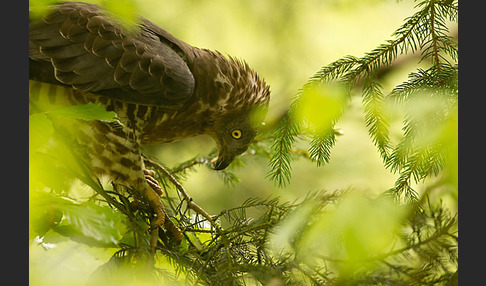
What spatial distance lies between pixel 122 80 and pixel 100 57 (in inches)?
4.8

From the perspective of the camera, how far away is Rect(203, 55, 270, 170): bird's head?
7.58 feet

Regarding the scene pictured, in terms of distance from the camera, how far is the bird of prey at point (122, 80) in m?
1.83

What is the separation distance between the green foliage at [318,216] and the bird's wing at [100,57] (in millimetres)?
382

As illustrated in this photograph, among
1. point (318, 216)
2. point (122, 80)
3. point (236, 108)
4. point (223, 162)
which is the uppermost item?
point (236, 108)

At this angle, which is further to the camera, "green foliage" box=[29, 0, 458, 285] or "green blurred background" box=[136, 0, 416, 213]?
Answer: "green blurred background" box=[136, 0, 416, 213]

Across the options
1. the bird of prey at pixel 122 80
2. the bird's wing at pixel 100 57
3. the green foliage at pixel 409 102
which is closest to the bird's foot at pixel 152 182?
the bird of prey at pixel 122 80

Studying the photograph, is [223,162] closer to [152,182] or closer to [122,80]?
[152,182]

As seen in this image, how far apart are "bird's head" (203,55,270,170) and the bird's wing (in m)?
0.33

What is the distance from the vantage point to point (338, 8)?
4066mm

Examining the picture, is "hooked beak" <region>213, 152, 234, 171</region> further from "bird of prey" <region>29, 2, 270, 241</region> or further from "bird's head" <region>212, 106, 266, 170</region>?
"bird of prey" <region>29, 2, 270, 241</region>

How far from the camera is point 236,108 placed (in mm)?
2354

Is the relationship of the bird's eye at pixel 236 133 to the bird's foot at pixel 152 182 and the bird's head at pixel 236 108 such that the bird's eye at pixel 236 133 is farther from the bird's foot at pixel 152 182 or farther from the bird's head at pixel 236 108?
the bird's foot at pixel 152 182

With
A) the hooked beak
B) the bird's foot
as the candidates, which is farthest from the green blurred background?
the bird's foot

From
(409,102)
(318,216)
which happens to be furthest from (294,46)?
(318,216)
